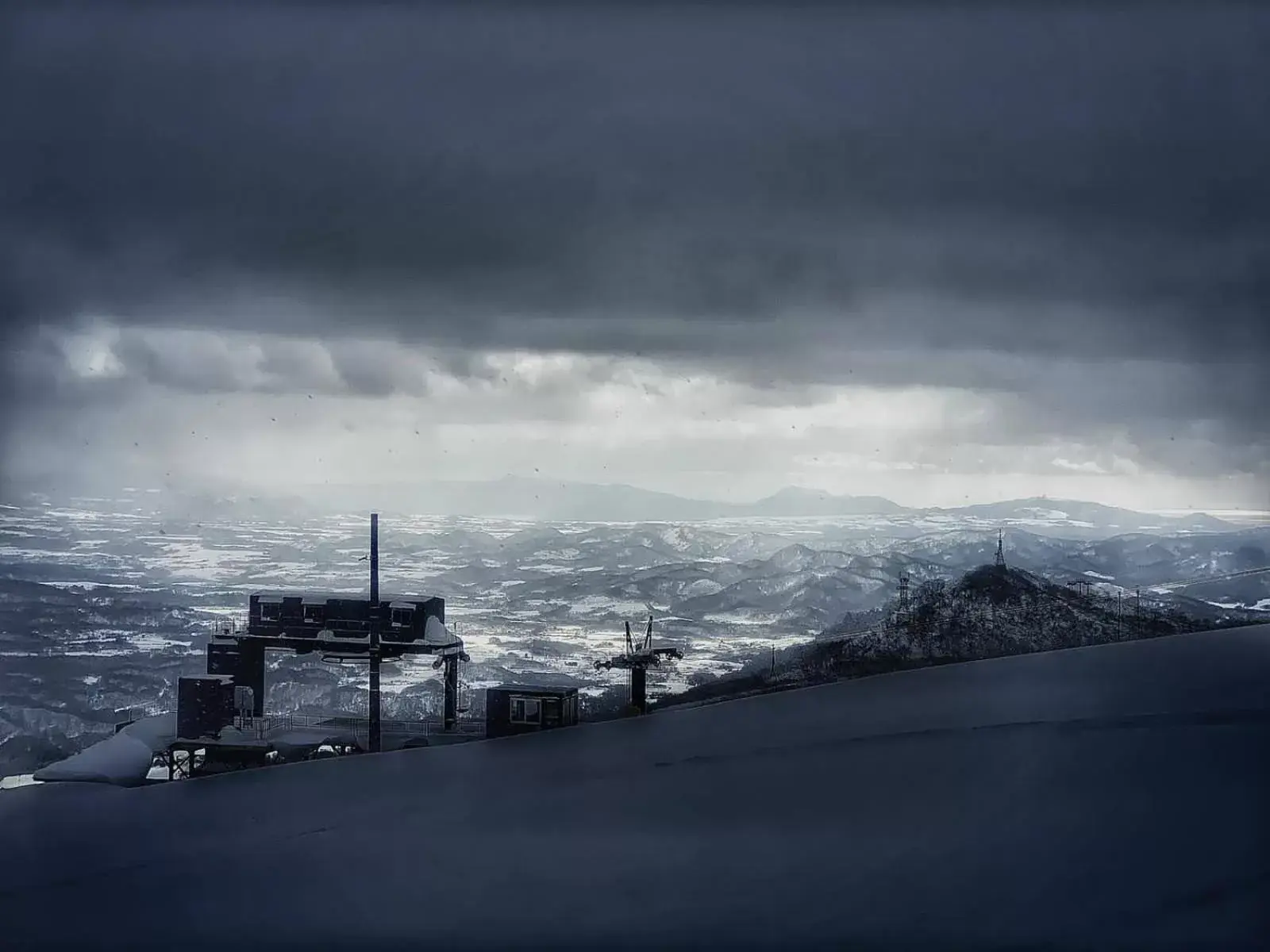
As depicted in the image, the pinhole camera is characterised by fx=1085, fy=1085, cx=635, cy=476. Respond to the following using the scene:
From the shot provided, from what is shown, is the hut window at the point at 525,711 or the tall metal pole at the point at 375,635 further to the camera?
the tall metal pole at the point at 375,635

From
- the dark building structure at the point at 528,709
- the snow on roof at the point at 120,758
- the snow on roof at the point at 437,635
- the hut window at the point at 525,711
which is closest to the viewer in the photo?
the snow on roof at the point at 120,758

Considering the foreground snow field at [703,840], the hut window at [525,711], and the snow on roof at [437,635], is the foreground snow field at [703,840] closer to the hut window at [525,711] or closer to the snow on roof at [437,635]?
the hut window at [525,711]

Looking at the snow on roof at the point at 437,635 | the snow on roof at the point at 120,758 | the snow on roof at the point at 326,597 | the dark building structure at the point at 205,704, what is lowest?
the snow on roof at the point at 120,758

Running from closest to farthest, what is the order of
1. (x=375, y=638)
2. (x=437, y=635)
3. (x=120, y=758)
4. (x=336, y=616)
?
(x=120, y=758) < (x=375, y=638) < (x=437, y=635) < (x=336, y=616)

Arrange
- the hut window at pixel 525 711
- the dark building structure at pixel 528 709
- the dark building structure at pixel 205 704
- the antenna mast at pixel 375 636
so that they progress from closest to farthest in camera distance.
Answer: the dark building structure at pixel 528 709, the hut window at pixel 525 711, the antenna mast at pixel 375 636, the dark building structure at pixel 205 704

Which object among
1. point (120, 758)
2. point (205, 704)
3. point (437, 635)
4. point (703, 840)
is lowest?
point (120, 758)

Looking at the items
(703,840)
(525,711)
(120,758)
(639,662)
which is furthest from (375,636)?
(703,840)

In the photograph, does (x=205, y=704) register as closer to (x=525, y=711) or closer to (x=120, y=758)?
(x=120, y=758)

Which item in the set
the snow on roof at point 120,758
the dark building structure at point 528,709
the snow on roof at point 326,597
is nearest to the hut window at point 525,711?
the dark building structure at point 528,709
